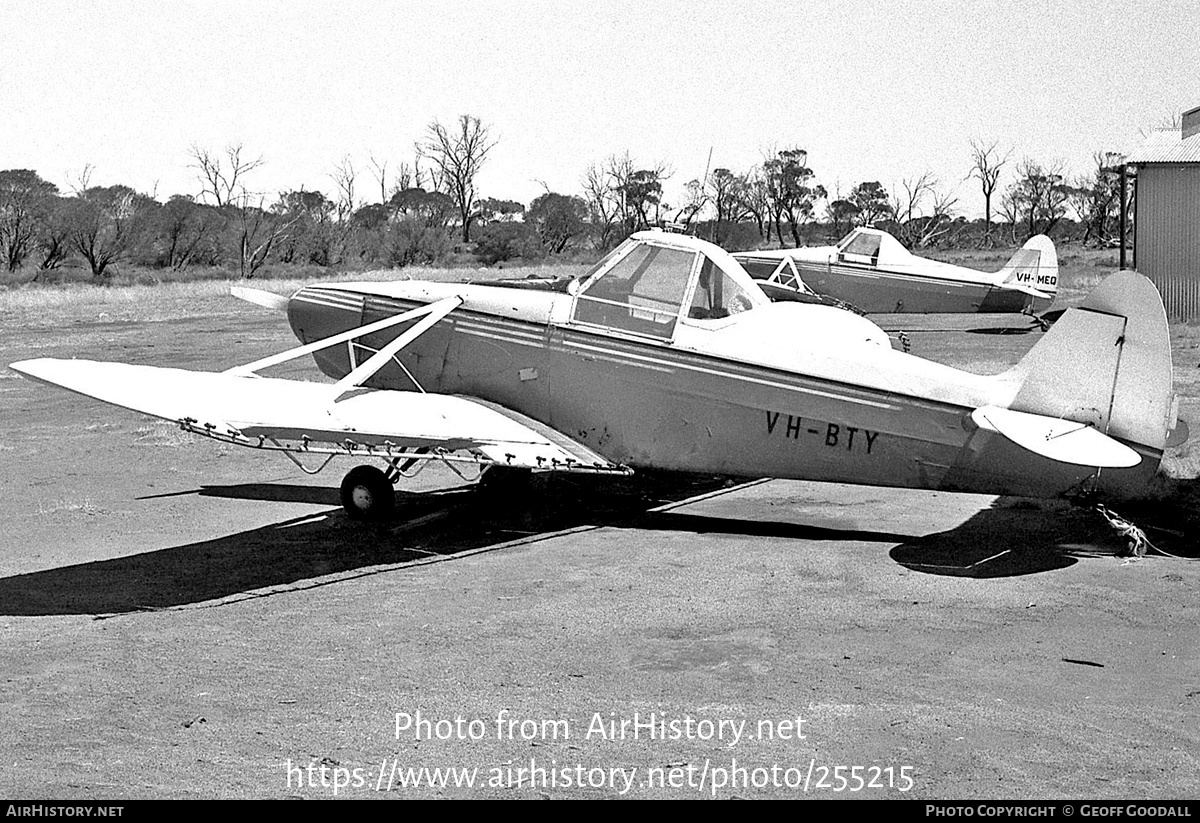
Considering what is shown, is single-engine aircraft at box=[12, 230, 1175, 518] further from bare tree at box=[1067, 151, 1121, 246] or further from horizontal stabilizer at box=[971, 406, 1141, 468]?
bare tree at box=[1067, 151, 1121, 246]

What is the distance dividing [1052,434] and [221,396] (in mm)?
5301

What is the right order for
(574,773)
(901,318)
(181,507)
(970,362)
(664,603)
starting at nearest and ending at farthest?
(574,773) < (664,603) < (181,507) < (970,362) < (901,318)

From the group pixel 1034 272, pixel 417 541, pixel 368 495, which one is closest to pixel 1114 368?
pixel 417 541

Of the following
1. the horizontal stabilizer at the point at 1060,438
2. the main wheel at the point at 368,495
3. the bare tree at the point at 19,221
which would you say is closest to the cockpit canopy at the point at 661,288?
the main wheel at the point at 368,495

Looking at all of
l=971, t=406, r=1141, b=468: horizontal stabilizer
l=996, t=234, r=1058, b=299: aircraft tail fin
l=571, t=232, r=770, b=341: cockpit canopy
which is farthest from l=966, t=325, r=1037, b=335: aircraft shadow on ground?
l=971, t=406, r=1141, b=468: horizontal stabilizer

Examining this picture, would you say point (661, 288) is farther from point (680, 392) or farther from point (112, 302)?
point (112, 302)

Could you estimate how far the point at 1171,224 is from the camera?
84.9ft

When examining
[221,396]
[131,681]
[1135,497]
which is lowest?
[131,681]

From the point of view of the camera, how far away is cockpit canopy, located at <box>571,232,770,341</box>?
9.59 meters

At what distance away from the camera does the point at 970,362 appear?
22.3m

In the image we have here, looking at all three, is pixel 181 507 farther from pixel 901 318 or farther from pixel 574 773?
pixel 901 318

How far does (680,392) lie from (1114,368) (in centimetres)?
294

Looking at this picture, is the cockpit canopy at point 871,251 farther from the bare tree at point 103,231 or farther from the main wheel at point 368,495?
the bare tree at point 103,231
